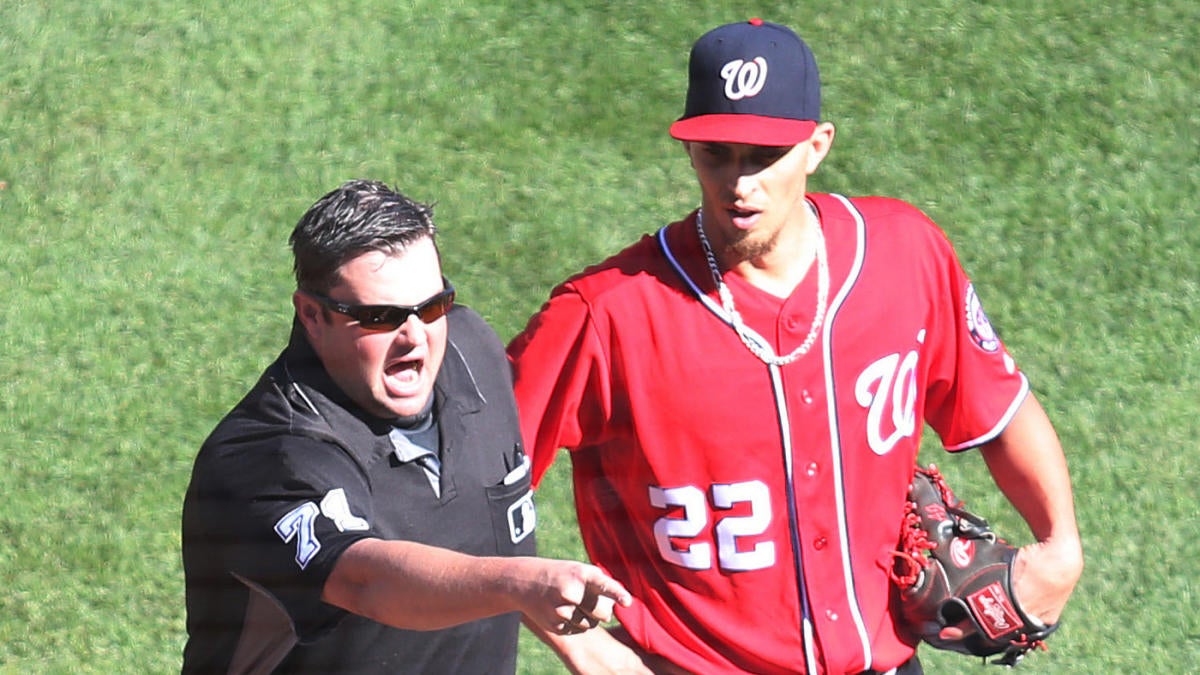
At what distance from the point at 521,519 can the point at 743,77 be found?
993mm

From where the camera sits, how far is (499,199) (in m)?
6.97

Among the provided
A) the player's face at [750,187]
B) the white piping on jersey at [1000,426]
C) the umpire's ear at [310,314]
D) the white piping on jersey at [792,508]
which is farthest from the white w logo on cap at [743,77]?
the umpire's ear at [310,314]

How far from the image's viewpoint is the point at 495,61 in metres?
7.39

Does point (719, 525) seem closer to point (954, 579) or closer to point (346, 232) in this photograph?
point (954, 579)

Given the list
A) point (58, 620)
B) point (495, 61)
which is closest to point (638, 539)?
point (58, 620)

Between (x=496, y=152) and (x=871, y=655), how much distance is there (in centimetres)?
375

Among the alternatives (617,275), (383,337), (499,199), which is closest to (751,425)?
(617,275)

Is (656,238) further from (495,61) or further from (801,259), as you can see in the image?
(495,61)

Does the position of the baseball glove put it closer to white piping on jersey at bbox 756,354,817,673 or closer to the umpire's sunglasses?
white piping on jersey at bbox 756,354,817,673

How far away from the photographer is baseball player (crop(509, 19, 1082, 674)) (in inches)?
143

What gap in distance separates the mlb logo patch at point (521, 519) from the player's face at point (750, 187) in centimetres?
68

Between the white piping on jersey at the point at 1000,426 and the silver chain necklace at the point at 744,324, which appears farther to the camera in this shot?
the white piping on jersey at the point at 1000,426

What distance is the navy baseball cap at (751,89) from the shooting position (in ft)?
11.7

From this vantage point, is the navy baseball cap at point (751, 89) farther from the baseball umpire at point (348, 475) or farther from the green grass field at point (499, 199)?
the green grass field at point (499, 199)
